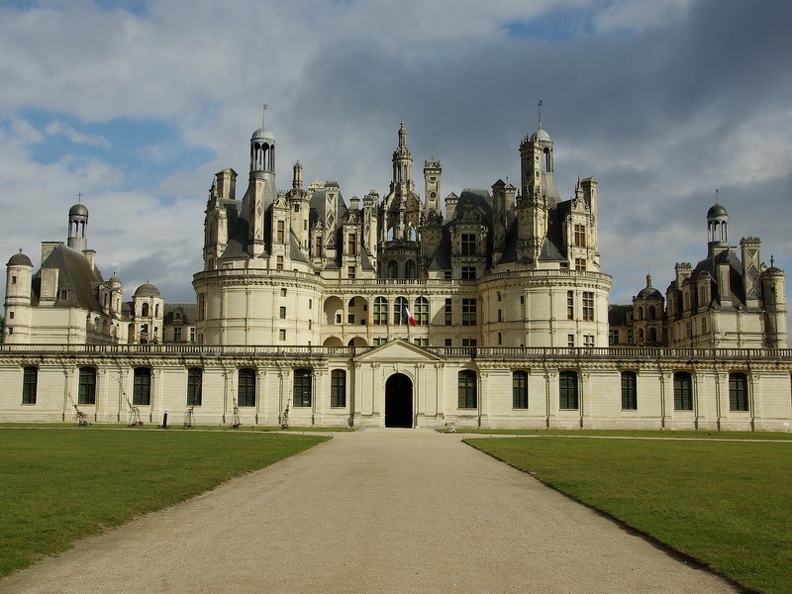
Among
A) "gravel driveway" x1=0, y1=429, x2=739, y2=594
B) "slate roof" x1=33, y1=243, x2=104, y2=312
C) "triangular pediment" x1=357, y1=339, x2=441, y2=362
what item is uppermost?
"slate roof" x1=33, y1=243, x2=104, y2=312

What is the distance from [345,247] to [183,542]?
6622 cm

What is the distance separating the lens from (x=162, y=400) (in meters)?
62.2

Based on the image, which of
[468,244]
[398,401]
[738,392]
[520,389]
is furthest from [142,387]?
[738,392]

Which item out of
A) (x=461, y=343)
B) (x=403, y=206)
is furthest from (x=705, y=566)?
(x=403, y=206)

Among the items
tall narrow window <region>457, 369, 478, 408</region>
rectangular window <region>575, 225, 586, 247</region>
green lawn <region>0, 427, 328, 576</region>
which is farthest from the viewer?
rectangular window <region>575, 225, 586, 247</region>

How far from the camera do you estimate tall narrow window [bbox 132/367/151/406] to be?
6250 centimetres

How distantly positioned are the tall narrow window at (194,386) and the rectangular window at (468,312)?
27.6 m

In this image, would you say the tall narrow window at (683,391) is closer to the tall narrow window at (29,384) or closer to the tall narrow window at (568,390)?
the tall narrow window at (568,390)

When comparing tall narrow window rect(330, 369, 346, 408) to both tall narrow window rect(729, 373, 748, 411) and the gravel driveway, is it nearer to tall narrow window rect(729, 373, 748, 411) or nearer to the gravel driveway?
tall narrow window rect(729, 373, 748, 411)

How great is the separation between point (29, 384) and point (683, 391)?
47.5 m

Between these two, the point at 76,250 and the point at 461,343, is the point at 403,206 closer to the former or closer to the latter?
the point at 461,343

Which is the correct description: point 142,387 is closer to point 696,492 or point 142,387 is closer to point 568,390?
point 568,390

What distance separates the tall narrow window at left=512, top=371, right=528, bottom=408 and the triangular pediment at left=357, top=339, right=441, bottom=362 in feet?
20.8

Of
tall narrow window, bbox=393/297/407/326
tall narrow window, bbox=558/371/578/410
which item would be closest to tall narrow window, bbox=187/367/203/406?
tall narrow window, bbox=393/297/407/326
